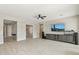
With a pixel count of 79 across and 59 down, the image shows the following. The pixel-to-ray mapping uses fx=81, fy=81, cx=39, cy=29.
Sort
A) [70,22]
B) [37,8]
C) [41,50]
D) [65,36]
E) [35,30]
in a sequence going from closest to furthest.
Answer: [41,50] < [37,8] < [65,36] < [70,22] < [35,30]

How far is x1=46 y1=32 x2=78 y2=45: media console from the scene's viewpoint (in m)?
6.03

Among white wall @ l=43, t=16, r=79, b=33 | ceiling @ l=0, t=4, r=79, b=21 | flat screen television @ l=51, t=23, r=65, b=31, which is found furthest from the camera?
flat screen television @ l=51, t=23, r=65, b=31

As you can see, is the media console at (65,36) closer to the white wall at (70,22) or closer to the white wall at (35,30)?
the white wall at (70,22)

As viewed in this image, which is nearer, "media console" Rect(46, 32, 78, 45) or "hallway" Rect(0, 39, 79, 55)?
"hallway" Rect(0, 39, 79, 55)

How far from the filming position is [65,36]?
6887mm

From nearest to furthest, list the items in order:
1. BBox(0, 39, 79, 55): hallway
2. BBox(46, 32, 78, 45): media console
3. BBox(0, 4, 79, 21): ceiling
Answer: BBox(0, 39, 79, 55): hallway < BBox(0, 4, 79, 21): ceiling < BBox(46, 32, 78, 45): media console

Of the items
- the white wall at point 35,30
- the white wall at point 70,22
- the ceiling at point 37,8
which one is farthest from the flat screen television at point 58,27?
the white wall at point 35,30

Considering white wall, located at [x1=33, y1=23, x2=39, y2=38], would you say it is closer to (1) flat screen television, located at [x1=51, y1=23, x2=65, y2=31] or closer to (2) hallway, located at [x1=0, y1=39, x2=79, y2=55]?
(1) flat screen television, located at [x1=51, y1=23, x2=65, y2=31]

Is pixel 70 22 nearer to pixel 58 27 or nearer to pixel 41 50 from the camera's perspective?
pixel 58 27

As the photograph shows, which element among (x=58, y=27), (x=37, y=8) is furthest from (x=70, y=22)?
(x=37, y=8)

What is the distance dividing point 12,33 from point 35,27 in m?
5.10

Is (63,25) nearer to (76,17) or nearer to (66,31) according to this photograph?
(66,31)

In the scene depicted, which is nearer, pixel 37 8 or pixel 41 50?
pixel 41 50

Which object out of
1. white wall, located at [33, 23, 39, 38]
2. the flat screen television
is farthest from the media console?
white wall, located at [33, 23, 39, 38]
